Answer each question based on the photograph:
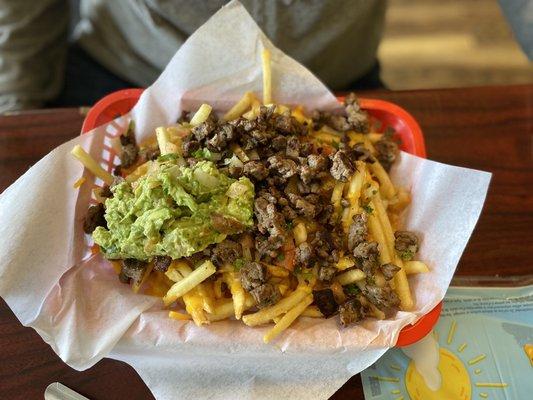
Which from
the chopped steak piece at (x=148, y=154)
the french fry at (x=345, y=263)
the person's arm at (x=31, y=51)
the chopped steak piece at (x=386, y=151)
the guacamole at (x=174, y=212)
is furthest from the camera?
the person's arm at (x=31, y=51)

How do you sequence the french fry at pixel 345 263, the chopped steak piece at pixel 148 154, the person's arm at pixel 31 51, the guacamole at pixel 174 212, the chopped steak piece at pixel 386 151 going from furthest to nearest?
the person's arm at pixel 31 51, the chopped steak piece at pixel 386 151, the chopped steak piece at pixel 148 154, the french fry at pixel 345 263, the guacamole at pixel 174 212

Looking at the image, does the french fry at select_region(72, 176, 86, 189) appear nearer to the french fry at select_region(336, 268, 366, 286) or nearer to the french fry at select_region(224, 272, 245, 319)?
the french fry at select_region(224, 272, 245, 319)

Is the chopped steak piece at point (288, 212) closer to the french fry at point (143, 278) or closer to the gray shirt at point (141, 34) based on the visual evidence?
the french fry at point (143, 278)

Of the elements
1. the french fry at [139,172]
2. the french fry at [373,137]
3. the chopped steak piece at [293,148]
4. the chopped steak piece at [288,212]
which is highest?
the french fry at [139,172]

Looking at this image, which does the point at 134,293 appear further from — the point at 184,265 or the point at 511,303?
the point at 511,303

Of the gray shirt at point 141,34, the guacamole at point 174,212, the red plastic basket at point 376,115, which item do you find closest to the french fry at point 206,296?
the guacamole at point 174,212
